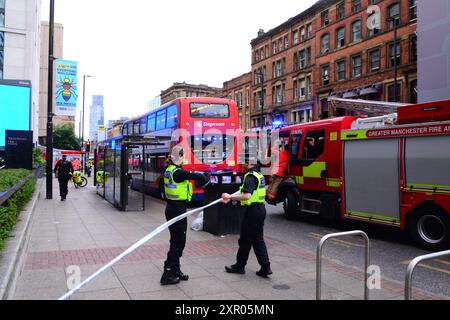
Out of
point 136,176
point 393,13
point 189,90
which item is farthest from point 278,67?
point 189,90

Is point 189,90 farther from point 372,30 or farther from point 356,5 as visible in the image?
point 372,30

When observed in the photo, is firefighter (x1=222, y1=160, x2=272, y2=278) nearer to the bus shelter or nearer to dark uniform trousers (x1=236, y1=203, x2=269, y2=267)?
dark uniform trousers (x1=236, y1=203, x2=269, y2=267)

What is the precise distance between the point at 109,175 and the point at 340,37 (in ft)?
105

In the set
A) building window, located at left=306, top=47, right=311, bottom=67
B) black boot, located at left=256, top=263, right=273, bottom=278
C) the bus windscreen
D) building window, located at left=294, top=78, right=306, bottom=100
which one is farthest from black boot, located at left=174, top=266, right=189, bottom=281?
building window, located at left=306, top=47, right=311, bottom=67

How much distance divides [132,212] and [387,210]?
7.64m

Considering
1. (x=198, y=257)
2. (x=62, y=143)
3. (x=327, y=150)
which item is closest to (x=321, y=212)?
(x=327, y=150)

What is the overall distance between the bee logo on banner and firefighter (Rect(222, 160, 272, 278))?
15926mm

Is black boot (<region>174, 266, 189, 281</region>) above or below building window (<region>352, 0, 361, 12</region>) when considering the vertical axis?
Result: below

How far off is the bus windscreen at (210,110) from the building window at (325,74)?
2891 cm

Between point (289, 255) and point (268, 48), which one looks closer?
point (289, 255)

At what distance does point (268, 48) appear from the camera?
179ft

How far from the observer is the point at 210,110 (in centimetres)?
1539

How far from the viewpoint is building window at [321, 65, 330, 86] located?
138 ft
